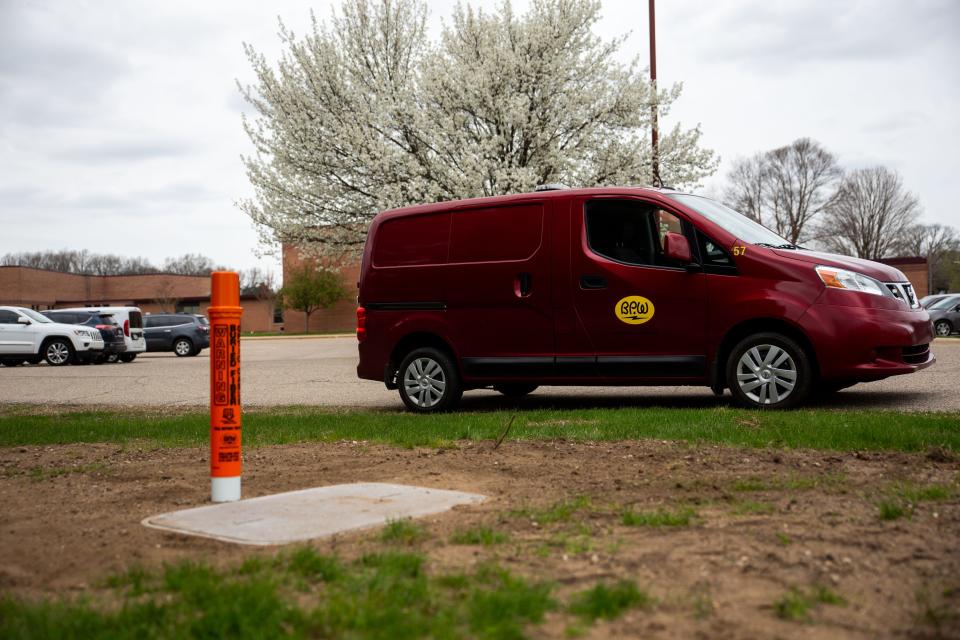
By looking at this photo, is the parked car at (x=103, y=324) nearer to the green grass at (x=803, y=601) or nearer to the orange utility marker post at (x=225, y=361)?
the orange utility marker post at (x=225, y=361)

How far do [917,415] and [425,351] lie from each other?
5060 millimetres

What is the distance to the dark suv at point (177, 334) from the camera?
31625 mm

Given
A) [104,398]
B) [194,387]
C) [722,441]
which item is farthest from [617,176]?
[722,441]

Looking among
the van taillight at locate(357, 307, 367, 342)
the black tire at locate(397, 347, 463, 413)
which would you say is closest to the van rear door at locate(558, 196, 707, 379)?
the black tire at locate(397, 347, 463, 413)

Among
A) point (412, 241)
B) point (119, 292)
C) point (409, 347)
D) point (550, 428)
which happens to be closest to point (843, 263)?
point (550, 428)

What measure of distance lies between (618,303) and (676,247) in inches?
33.4

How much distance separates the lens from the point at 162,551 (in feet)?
13.0

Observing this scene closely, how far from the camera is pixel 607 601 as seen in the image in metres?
3.03

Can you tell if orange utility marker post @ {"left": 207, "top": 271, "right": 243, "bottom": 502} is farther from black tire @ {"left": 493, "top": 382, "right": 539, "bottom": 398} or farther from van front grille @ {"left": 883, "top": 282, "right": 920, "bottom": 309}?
van front grille @ {"left": 883, "top": 282, "right": 920, "bottom": 309}

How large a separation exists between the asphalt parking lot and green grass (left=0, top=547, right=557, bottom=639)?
23.5ft

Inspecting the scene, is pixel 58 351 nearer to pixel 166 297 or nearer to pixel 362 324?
pixel 362 324

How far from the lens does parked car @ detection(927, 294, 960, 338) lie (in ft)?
104

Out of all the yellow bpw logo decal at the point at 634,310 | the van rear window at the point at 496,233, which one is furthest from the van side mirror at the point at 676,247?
the van rear window at the point at 496,233

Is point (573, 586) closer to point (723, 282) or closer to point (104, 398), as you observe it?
point (723, 282)
